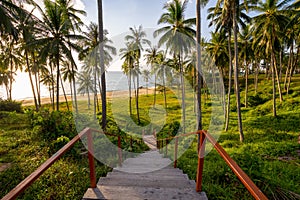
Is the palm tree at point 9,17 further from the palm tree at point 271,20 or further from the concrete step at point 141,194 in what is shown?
the palm tree at point 271,20

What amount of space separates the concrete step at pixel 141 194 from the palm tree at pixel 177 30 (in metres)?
13.8

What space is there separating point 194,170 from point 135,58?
1866cm

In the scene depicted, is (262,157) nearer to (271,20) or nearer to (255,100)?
(271,20)

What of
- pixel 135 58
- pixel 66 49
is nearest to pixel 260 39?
pixel 135 58

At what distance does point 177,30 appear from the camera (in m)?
14.0

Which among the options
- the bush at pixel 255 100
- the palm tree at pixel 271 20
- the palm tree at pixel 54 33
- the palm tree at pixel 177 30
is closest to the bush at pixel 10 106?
the palm tree at pixel 54 33

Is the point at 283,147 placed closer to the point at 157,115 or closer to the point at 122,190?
the point at 122,190

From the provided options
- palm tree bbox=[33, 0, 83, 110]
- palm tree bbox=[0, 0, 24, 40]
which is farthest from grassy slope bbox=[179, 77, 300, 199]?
palm tree bbox=[33, 0, 83, 110]

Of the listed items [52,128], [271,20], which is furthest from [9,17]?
[271,20]

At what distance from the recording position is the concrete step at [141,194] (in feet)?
6.64

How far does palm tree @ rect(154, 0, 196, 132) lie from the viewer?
1381cm

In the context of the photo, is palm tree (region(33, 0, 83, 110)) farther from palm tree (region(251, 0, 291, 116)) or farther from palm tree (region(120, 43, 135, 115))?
palm tree (region(251, 0, 291, 116))

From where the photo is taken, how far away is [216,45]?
18.2 metres

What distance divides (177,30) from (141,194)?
14.2 m
